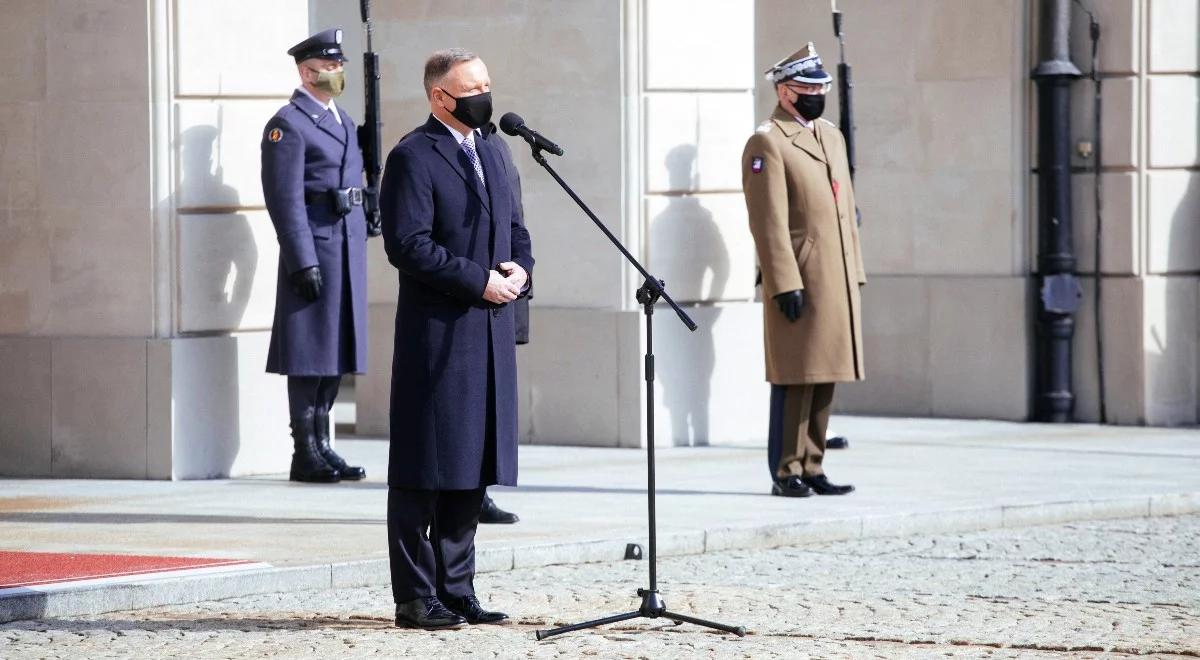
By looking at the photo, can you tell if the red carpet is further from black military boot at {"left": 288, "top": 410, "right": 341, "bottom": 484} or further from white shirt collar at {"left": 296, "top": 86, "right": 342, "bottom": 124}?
white shirt collar at {"left": 296, "top": 86, "right": 342, "bottom": 124}

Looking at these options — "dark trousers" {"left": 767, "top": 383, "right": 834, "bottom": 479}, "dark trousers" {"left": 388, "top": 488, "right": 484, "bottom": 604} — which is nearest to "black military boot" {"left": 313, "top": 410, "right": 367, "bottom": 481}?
"dark trousers" {"left": 767, "top": 383, "right": 834, "bottom": 479}

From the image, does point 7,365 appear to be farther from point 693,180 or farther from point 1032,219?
point 1032,219

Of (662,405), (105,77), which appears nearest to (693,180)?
(662,405)

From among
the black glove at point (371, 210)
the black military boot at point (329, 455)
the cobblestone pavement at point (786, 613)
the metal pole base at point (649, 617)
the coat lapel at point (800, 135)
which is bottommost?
the cobblestone pavement at point (786, 613)

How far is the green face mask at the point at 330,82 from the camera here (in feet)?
35.8

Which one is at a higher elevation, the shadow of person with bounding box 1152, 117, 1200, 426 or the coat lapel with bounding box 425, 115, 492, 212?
the coat lapel with bounding box 425, 115, 492, 212

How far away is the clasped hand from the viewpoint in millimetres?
6949

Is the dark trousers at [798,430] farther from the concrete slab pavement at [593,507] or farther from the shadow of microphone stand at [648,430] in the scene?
the shadow of microphone stand at [648,430]

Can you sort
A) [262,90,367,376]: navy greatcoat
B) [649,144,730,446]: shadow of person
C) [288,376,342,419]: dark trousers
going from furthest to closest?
[649,144,730,446]: shadow of person → [288,376,342,419]: dark trousers → [262,90,367,376]: navy greatcoat

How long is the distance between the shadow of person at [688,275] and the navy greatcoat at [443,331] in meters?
5.44

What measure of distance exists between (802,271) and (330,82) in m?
2.49

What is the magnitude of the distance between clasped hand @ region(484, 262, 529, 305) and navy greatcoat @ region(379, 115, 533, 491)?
0.11 feet

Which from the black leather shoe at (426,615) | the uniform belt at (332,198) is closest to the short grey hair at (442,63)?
the black leather shoe at (426,615)

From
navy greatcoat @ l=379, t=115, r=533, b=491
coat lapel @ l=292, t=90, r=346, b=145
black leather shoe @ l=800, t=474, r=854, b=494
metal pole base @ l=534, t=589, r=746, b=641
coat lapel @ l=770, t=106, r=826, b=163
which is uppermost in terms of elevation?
coat lapel @ l=292, t=90, r=346, b=145
